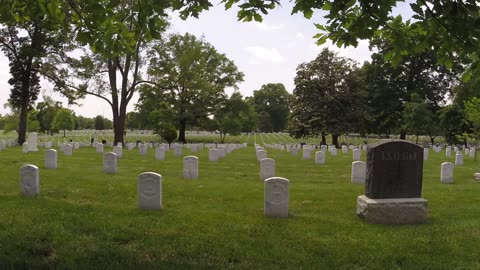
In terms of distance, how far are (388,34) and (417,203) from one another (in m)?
3.64

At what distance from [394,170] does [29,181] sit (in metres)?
8.14

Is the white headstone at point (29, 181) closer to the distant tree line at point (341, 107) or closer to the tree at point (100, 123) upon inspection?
the distant tree line at point (341, 107)

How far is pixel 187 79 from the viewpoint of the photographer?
4225cm

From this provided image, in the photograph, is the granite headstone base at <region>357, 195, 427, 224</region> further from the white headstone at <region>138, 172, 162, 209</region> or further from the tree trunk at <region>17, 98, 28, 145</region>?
the tree trunk at <region>17, 98, 28, 145</region>

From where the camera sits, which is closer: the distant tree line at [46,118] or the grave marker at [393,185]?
the grave marker at [393,185]

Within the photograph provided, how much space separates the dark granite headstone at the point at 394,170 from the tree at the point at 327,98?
3341 cm

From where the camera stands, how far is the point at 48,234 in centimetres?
641

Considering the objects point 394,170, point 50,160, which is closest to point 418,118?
point 50,160

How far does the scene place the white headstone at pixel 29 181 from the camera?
938 cm

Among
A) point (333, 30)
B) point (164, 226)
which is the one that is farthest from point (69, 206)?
point (333, 30)

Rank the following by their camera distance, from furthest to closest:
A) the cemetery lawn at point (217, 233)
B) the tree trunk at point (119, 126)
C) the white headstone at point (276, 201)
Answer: the tree trunk at point (119, 126) < the white headstone at point (276, 201) < the cemetery lawn at point (217, 233)

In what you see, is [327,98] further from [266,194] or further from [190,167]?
[266,194]

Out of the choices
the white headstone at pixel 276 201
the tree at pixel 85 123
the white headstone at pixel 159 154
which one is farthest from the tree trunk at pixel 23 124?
the tree at pixel 85 123

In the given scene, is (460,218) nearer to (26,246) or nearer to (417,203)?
(417,203)
